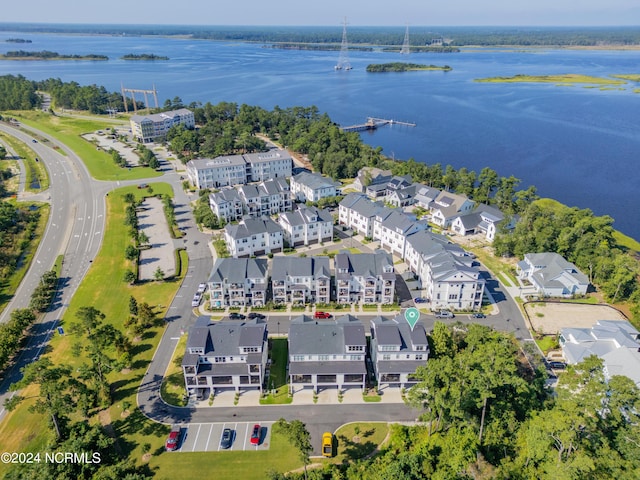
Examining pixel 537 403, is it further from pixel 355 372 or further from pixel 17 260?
pixel 17 260

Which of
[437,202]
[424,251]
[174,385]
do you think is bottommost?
[174,385]

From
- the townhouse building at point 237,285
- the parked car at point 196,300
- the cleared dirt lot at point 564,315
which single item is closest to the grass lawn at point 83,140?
the parked car at point 196,300

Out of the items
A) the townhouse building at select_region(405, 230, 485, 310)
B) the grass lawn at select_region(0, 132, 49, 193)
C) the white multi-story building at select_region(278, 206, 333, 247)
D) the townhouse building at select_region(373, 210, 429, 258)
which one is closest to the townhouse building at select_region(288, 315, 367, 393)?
the townhouse building at select_region(405, 230, 485, 310)

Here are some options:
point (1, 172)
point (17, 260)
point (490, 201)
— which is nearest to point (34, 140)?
point (1, 172)

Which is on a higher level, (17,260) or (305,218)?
(305,218)

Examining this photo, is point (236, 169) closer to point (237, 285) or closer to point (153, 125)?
point (237, 285)

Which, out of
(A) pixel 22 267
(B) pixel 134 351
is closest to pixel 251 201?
(A) pixel 22 267
